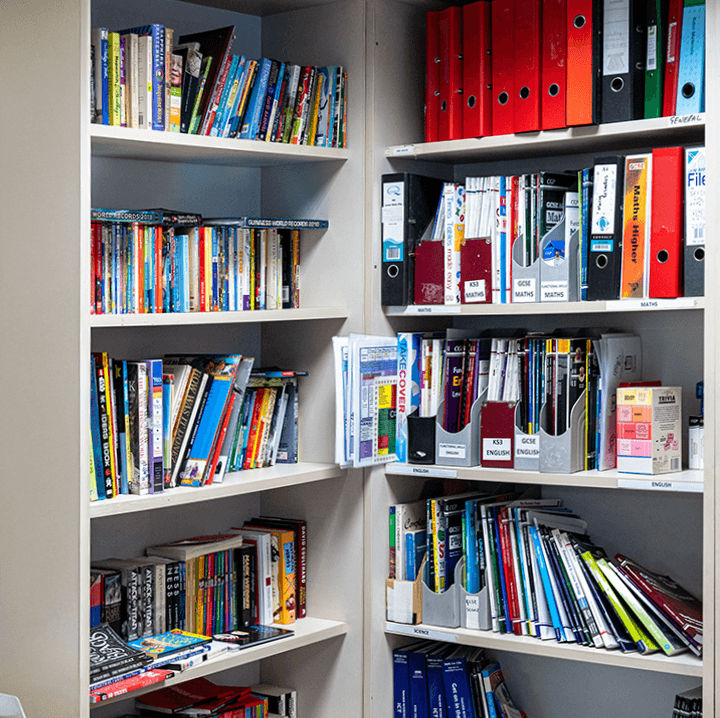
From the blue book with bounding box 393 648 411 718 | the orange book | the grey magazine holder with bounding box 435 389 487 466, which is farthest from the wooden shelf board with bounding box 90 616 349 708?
the orange book

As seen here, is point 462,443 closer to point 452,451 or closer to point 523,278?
point 452,451

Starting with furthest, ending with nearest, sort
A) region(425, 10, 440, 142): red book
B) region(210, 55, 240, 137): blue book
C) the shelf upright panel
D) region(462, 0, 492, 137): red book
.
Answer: region(425, 10, 440, 142): red book, region(462, 0, 492, 137): red book, region(210, 55, 240, 137): blue book, the shelf upright panel

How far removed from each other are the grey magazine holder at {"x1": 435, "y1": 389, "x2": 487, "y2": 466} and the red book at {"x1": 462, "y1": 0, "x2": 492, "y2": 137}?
0.68 m

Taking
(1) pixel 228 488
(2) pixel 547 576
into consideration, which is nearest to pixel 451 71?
(1) pixel 228 488

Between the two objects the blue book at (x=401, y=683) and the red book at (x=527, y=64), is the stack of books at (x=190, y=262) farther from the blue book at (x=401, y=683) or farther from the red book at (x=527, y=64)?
the blue book at (x=401, y=683)

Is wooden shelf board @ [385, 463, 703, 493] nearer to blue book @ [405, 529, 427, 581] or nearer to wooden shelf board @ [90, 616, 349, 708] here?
blue book @ [405, 529, 427, 581]

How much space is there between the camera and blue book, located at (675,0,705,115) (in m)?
2.23

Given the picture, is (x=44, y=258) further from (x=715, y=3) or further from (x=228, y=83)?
(x=715, y=3)

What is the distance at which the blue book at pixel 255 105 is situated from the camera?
2.46m

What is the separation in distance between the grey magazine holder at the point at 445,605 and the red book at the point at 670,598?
402mm

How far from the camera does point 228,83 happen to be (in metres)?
2.41

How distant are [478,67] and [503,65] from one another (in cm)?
7

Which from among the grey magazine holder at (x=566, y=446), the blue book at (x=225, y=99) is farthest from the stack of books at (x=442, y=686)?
the blue book at (x=225, y=99)

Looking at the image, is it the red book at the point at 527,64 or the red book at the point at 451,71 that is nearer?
the red book at the point at 527,64
